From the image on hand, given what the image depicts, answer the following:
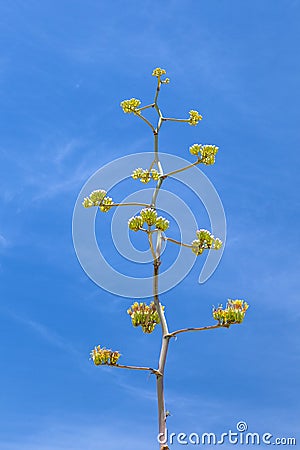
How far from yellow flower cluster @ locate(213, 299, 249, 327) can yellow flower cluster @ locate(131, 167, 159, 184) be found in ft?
5.28

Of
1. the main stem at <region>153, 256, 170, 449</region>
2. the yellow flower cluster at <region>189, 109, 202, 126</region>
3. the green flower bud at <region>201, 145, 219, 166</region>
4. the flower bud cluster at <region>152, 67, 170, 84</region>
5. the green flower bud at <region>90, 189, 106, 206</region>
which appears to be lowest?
the main stem at <region>153, 256, 170, 449</region>

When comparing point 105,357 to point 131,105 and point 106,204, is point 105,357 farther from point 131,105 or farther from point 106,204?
point 131,105

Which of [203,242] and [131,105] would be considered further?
[131,105]

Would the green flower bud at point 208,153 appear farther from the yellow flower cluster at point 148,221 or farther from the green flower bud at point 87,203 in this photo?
the green flower bud at point 87,203

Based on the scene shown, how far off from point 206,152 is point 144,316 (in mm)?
1913

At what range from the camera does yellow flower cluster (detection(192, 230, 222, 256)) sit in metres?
5.50

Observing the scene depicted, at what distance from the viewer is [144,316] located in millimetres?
5246

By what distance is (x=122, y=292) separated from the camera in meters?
5.60

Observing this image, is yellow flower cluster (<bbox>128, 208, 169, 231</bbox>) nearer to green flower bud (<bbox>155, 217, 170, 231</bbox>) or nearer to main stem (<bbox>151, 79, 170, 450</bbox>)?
green flower bud (<bbox>155, 217, 170, 231</bbox>)

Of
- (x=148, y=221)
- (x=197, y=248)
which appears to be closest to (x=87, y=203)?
(x=148, y=221)

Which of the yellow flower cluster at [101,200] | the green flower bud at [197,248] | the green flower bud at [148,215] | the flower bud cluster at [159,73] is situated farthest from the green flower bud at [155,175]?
the flower bud cluster at [159,73]

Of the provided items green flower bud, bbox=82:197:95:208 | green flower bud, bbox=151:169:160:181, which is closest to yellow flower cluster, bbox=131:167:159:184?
green flower bud, bbox=151:169:160:181

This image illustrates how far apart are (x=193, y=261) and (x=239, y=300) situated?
2.43 ft

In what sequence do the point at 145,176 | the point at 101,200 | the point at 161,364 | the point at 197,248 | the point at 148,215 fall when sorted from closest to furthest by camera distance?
1. the point at 161,364
2. the point at 148,215
3. the point at 197,248
4. the point at 101,200
5. the point at 145,176
